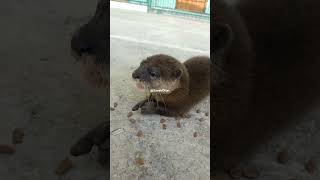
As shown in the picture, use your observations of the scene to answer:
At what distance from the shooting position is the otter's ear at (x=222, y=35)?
83 cm

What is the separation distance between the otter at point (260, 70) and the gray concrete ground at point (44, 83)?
230 mm

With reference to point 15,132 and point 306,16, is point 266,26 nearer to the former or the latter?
point 306,16

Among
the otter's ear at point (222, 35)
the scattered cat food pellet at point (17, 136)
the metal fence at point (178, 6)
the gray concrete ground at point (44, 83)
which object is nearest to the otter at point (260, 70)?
the otter's ear at point (222, 35)

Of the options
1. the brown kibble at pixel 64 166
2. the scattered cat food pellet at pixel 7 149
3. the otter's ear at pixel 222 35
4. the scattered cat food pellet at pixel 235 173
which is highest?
the otter's ear at pixel 222 35

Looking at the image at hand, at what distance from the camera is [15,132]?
2.97ft

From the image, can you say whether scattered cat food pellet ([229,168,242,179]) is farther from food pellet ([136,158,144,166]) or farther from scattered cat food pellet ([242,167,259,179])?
food pellet ([136,158,144,166])

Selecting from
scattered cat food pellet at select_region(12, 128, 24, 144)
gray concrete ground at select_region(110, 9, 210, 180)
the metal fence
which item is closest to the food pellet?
gray concrete ground at select_region(110, 9, 210, 180)

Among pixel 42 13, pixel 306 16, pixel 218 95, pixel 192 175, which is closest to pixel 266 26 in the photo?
pixel 306 16

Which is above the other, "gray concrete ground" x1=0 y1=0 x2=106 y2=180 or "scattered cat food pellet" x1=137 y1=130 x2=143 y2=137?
"gray concrete ground" x1=0 y1=0 x2=106 y2=180

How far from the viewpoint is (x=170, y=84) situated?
103 cm

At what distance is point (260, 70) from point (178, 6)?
1.50m

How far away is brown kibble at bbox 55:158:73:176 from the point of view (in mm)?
807

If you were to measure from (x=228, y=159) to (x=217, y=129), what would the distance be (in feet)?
0.20

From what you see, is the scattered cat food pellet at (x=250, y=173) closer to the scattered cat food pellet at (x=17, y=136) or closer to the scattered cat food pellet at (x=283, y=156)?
the scattered cat food pellet at (x=283, y=156)
